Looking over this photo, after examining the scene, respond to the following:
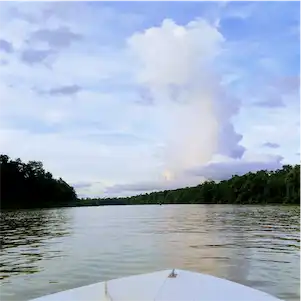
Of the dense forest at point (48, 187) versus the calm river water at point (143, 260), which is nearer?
the calm river water at point (143, 260)

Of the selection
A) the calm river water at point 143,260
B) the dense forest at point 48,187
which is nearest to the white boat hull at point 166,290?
the calm river water at point 143,260

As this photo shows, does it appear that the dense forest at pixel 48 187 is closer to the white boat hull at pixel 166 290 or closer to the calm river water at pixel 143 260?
the calm river water at pixel 143 260

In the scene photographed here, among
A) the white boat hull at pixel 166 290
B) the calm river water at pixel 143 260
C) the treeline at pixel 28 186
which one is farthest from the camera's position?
the treeline at pixel 28 186

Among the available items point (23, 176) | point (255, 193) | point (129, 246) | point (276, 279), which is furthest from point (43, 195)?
point (276, 279)

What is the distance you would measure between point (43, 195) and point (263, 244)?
509 ft

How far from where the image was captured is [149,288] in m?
6.45

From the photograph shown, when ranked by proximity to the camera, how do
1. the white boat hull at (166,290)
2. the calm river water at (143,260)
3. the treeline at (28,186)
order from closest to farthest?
the white boat hull at (166,290) < the calm river water at (143,260) < the treeline at (28,186)

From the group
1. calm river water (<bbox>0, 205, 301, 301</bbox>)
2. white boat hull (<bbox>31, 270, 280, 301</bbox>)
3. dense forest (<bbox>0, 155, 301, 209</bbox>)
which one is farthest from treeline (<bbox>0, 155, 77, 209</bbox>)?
white boat hull (<bbox>31, 270, 280, 301</bbox>)

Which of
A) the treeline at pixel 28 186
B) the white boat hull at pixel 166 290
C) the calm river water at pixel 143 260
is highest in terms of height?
the treeline at pixel 28 186

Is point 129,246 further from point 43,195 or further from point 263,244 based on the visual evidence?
point 43,195

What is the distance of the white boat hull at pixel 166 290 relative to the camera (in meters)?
6.18

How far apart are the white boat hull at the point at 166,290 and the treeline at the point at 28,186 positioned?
145 meters

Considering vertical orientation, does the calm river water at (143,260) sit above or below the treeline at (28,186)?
below

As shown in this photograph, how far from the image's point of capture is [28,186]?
170 metres
